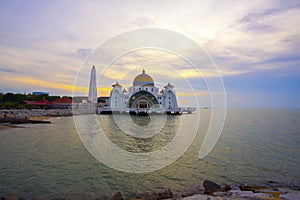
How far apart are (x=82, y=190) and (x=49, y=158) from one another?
16.2ft

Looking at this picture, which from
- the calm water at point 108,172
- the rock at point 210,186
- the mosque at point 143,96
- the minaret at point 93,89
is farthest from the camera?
the minaret at point 93,89

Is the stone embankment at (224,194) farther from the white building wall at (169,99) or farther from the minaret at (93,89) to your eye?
the minaret at (93,89)

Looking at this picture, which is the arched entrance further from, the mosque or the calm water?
the calm water

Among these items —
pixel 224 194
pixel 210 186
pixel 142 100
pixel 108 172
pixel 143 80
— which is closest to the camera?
pixel 224 194

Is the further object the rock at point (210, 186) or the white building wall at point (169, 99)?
the white building wall at point (169, 99)

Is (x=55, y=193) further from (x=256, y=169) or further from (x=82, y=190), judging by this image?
(x=256, y=169)

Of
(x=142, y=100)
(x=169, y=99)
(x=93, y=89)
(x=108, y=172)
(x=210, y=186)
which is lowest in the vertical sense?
(x=108, y=172)

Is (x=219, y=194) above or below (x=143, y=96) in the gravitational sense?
below

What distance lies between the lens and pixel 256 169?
10.8 m

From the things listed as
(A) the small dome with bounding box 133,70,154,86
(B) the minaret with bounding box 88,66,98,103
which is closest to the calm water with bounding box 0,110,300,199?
(A) the small dome with bounding box 133,70,154,86

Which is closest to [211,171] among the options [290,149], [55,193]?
[55,193]

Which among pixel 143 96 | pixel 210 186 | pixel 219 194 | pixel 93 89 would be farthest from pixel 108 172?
pixel 93 89

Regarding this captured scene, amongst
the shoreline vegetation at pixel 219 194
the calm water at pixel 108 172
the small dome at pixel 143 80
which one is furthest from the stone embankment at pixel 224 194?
the small dome at pixel 143 80

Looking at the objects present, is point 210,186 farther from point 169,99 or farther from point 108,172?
point 169,99
